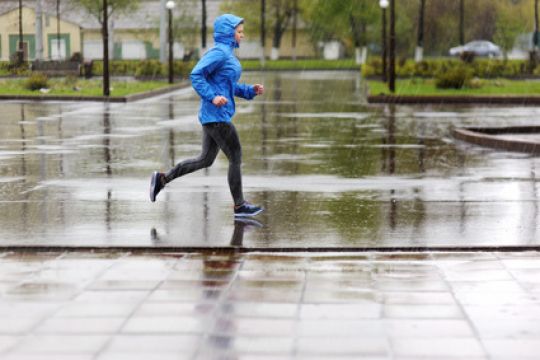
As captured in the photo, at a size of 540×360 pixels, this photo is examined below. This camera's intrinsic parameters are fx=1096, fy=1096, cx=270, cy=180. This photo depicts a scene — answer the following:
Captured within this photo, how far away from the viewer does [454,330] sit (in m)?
6.21

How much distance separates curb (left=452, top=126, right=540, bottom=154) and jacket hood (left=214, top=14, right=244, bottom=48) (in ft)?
25.6

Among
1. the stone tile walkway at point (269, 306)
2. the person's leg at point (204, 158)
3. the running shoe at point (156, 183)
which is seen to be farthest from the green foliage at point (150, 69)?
the stone tile walkway at point (269, 306)

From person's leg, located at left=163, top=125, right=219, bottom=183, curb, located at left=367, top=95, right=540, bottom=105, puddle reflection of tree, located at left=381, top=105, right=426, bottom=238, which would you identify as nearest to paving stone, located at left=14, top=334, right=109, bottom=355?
puddle reflection of tree, located at left=381, top=105, right=426, bottom=238

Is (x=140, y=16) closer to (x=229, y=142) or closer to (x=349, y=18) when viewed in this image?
(x=349, y=18)

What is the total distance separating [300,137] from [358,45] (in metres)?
53.0

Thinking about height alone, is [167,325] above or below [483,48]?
below

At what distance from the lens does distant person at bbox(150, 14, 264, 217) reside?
985 centimetres

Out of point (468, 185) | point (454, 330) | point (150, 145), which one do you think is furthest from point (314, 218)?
point (150, 145)

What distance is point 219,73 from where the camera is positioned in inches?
393

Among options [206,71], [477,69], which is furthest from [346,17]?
[206,71]

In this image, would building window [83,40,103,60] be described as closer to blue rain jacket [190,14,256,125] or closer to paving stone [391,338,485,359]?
blue rain jacket [190,14,256,125]

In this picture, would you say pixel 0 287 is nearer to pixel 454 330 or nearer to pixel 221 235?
pixel 221 235

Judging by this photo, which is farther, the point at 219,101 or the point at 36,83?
the point at 36,83

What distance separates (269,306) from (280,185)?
6.08 m
